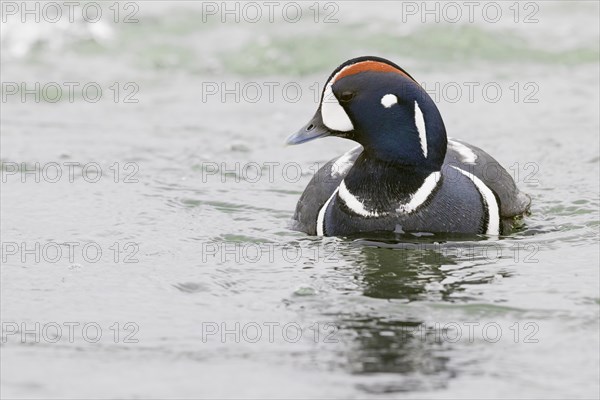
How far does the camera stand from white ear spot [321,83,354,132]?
793 cm

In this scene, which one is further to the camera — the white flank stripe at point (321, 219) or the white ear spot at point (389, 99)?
the white flank stripe at point (321, 219)

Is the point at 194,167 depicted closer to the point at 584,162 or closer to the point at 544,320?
the point at 584,162

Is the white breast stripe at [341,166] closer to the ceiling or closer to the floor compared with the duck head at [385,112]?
closer to the floor

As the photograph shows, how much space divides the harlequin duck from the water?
0.55 feet

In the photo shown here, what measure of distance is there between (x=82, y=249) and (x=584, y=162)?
4.28 meters

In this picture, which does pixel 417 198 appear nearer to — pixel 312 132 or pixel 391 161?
pixel 391 161

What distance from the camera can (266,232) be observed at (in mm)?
8594

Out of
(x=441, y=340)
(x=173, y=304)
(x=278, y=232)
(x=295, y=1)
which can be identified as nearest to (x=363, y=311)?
(x=441, y=340)

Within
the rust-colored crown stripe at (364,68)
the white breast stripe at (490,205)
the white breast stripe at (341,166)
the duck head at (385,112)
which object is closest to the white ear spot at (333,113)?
the duck head at (385,112)

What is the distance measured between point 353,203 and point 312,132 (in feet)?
1.71

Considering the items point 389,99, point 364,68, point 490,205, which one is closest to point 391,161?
point 389,99

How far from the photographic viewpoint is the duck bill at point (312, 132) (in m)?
7.98

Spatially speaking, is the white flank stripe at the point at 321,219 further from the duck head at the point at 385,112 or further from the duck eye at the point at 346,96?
the duck eye at the point at 346,96

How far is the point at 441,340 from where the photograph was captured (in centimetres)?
627
